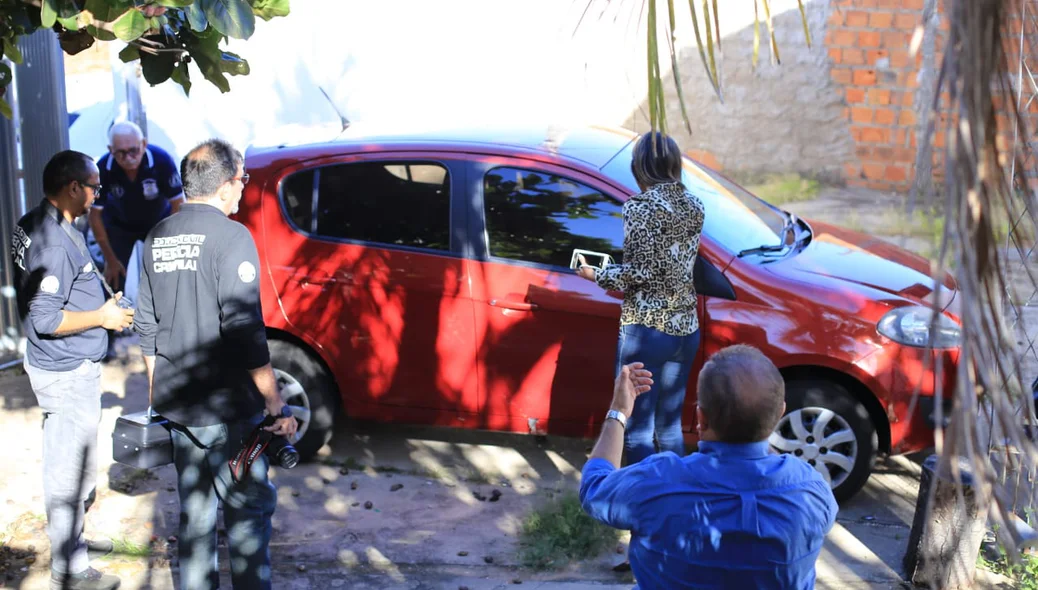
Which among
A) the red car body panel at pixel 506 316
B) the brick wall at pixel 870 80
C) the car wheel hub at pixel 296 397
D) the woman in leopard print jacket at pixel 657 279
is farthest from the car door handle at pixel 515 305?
the brick wall at pixel 870 80

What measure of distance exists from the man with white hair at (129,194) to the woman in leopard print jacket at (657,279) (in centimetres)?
359

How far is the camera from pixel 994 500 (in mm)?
1157

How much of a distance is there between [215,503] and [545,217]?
2285mm

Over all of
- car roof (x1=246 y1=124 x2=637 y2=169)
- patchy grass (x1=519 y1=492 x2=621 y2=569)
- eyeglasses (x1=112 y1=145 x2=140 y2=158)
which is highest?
car roof (x1=246 y1=124 x2=637 y2=169)

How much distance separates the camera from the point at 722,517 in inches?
82.2

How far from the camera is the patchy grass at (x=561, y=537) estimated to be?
180 inches

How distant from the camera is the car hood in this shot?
195 inches

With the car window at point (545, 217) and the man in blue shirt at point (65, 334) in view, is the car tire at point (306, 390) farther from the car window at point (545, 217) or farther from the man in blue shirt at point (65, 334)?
the man in blue shirt at point (65, 334)

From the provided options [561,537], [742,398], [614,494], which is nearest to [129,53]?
[614,494]

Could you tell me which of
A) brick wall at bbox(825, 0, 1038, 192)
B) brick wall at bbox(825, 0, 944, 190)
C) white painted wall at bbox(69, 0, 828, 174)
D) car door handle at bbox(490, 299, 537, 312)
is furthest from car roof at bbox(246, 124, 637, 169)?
brick wall at bbox(825, 0, 944, 190)

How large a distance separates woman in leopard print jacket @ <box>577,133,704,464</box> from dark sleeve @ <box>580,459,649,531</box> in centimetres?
200

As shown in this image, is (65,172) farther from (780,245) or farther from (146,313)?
(780,245)

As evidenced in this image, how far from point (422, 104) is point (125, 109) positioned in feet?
11.0

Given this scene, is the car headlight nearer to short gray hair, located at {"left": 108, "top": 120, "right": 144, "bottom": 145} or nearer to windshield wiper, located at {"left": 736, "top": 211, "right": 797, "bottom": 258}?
windshield wiper, located at {"left": 736, "top": 211, "right": 797, "bottom": 258}
